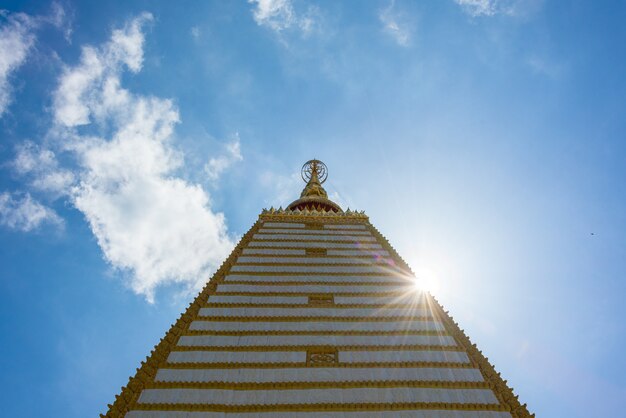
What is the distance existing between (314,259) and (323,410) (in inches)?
406

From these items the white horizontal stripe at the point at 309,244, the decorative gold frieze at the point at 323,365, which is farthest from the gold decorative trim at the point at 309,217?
the decorative gold frieze at the point at 323,365

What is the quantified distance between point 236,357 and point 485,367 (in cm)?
808

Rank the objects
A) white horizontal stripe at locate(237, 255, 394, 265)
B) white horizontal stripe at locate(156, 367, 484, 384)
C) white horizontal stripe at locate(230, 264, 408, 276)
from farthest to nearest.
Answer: white horizontal stripe at locate(237, 255, 394, 265) → white horizontal stripe at locate(230, 264, 408, 276) → white horizontal stripe at locate(156, 367, 484, 384)

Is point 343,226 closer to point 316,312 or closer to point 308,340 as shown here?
point 316,312

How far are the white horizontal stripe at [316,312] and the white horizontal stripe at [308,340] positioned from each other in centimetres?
143

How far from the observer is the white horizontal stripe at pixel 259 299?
1761 cm

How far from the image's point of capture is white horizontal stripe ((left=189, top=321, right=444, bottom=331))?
15.8 meters

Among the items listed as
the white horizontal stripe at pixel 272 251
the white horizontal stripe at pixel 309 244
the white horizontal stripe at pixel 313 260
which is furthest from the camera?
the white horizontal stripe at pixel 309 244

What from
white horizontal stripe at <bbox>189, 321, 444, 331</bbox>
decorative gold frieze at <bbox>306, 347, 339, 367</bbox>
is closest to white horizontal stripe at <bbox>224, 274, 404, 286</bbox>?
white horizontal stripe at <bbox>189, 321, 444, 331</bbox>

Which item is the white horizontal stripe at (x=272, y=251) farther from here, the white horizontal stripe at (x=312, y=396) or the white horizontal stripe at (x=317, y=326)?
the white horizontal stripe at (x=312, y=396)

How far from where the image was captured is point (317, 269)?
20844 millimetres

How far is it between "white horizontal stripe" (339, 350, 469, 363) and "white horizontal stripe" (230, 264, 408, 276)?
632 centimetres

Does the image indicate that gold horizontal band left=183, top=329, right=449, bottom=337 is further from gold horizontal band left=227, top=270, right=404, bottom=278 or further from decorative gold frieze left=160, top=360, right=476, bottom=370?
gold horizontal band left=227, top=270, right=404, bottom=278

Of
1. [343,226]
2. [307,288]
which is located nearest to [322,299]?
[307,288]
